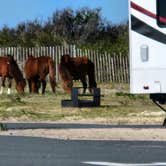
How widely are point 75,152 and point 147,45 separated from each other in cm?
439

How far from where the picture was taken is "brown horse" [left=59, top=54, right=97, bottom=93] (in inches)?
1452

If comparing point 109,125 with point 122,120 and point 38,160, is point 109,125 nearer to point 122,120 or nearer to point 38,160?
point 122,120

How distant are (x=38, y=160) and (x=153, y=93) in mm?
5521

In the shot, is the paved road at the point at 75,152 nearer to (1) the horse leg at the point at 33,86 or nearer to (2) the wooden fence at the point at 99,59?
(1) the horse leg at the point at 33,86

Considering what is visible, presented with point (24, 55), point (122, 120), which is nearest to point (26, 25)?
point (24, 55)

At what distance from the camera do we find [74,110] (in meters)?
27.2

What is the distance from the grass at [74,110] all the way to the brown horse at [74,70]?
2551 millimetres

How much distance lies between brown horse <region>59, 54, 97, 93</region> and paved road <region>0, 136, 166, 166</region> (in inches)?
765

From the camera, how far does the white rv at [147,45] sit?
58.5 feet

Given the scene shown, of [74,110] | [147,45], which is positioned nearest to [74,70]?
[74,110]

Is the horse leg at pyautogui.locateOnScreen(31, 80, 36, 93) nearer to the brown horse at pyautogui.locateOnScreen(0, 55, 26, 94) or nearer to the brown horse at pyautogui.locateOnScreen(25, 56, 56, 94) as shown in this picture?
the brown horse at pyautogui.locateOnScreen(25, 56, 56, 94)

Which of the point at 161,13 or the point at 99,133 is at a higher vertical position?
the point at 161,13

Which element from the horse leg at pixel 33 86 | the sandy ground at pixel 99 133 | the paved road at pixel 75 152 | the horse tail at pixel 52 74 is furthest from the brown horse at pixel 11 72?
the paved road at pixel 75 152

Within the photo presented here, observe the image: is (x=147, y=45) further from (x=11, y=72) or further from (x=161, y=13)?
(x=11, y=72)
